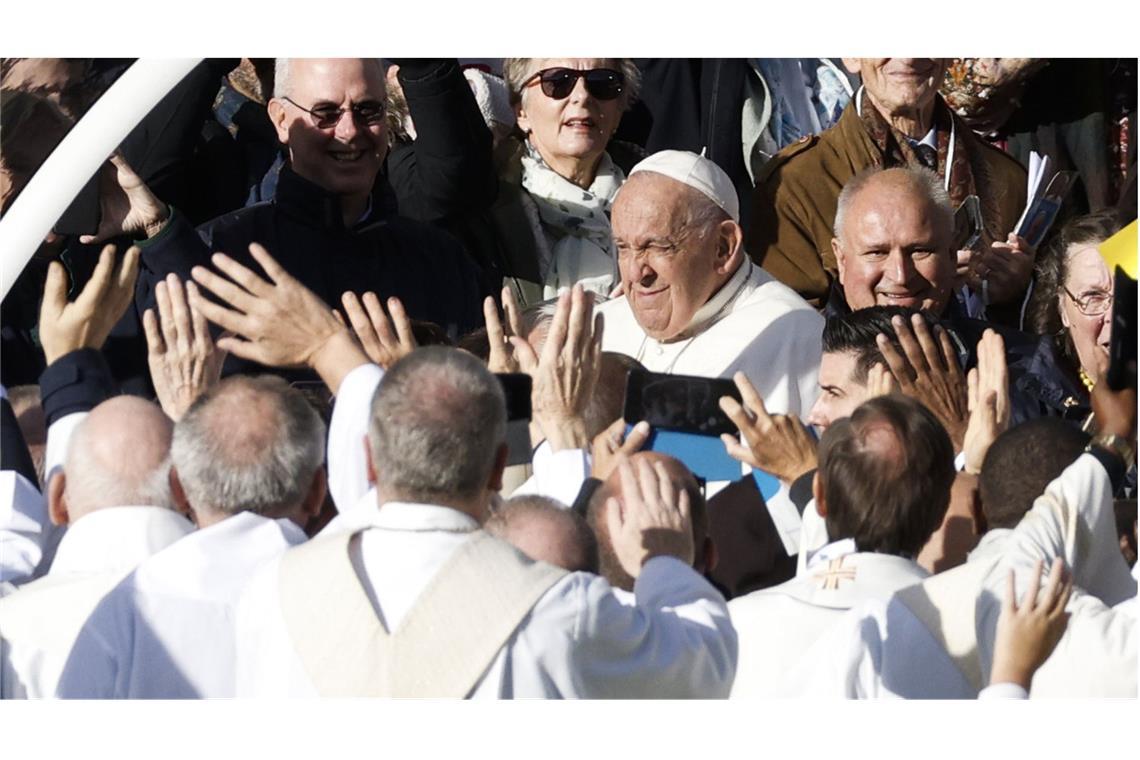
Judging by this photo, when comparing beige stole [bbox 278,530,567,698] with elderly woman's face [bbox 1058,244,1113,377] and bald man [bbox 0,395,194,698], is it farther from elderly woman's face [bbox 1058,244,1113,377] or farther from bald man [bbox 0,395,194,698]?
elderly woman's face [bbox 1058,244,1113,377]

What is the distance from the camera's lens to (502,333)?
23.0ft

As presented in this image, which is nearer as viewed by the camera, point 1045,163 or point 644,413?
point 644,413

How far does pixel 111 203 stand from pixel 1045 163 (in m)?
3.01

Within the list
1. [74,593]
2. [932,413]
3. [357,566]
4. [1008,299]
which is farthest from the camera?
[1008,299]

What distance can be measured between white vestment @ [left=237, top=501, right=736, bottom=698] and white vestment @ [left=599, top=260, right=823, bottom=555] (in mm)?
1508

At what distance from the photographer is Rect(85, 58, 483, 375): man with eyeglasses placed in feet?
23.3

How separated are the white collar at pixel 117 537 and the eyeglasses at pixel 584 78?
1987mm

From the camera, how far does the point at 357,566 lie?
18.8 feet

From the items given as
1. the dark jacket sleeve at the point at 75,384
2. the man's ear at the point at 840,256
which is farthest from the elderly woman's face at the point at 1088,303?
the dark jacket sleeve at the point at 75,384

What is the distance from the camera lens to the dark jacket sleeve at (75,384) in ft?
22.4

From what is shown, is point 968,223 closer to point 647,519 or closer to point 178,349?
point 647,519

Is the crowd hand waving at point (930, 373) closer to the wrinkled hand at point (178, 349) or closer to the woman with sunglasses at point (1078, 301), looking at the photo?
the woman with sunglasses at point (1078, 301)

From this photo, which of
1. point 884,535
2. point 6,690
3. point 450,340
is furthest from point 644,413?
point 6,690

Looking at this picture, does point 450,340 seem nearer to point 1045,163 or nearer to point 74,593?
point 74,593
